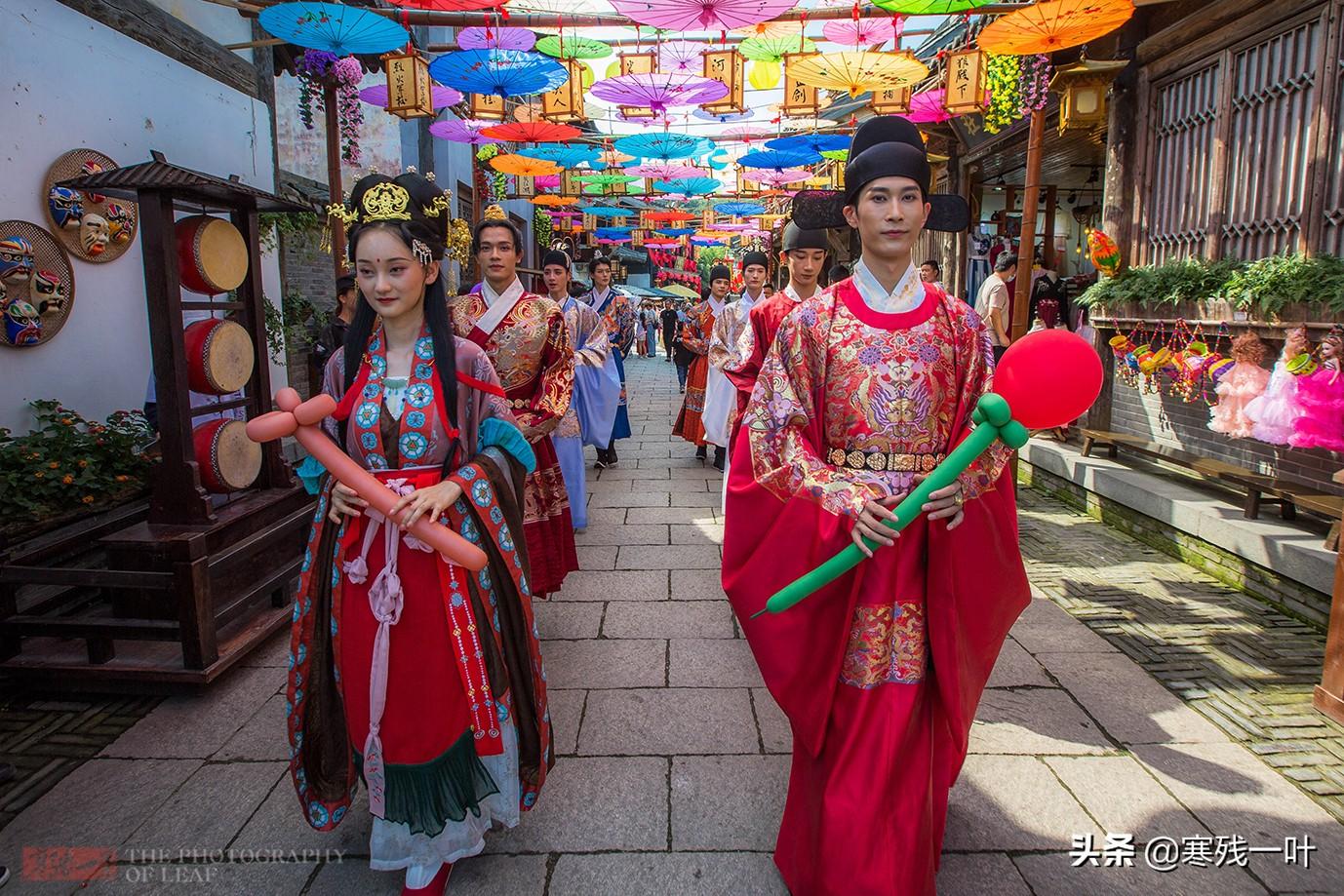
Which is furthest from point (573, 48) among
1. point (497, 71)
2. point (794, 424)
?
point (794, 424)

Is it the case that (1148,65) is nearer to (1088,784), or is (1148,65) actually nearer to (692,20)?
(692,20)

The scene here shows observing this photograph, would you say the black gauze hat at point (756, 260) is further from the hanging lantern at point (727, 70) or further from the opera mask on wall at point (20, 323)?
the opera mask on wall at point (20, 323)

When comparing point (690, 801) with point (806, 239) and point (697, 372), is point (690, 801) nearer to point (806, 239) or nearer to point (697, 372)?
point (806, 239)

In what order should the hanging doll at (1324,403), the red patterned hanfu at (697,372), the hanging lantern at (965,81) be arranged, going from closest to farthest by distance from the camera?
the hanging doll at (1324,403) < the hanging lantern at (965,81) < the red patterned hanfu at (697,372)

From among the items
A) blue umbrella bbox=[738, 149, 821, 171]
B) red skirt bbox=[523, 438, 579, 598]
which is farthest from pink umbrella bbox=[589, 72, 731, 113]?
red skirt bbox=[523, 438, 579, 598]

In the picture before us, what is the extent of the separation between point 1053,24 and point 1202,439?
3.26m

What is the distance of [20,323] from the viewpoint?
4574mm

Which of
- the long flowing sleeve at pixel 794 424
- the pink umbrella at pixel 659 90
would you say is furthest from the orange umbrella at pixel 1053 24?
the long flowing sleeve at pixel 794 424

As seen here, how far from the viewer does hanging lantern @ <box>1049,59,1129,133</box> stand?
274 inches

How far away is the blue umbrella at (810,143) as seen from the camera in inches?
408

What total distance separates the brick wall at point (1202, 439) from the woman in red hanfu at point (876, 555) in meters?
3.98

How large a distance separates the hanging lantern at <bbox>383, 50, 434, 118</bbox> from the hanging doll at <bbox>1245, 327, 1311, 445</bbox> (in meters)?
7.01

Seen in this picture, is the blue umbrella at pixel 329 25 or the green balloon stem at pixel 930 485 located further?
the blue umbrella at pixel 329 25

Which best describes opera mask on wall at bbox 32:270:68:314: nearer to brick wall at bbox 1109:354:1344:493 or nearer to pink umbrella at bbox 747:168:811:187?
brick wall at bbox 1109:354:1344:493
